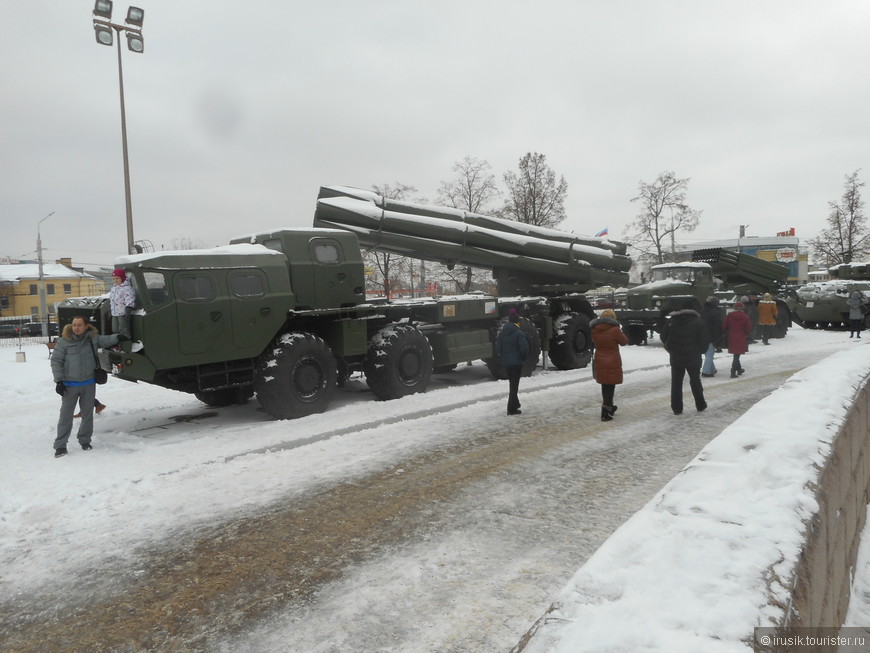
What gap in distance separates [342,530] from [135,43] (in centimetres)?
1652

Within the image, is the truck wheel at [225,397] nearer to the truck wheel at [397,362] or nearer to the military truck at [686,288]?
the truck wheel at [397,362]

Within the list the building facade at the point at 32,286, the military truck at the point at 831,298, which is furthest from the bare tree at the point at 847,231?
the building facade at the point at 32,286

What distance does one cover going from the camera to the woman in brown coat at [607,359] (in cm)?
822

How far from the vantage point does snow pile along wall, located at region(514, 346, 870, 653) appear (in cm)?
185

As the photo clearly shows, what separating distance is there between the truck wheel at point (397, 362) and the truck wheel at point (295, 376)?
0.97 meters

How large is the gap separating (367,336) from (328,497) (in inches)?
202

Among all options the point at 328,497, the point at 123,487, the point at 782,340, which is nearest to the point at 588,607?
the point at 328,497

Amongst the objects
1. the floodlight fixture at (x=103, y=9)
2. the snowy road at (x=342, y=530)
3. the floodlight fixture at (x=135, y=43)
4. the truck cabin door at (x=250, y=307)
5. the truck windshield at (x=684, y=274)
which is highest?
the floodlight fixture at (x=103, y=9)

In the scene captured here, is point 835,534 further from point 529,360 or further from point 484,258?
point 484,258

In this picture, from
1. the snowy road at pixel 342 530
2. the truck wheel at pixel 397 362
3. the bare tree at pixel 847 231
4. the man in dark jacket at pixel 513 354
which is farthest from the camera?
the bare tree at pixel 847 231

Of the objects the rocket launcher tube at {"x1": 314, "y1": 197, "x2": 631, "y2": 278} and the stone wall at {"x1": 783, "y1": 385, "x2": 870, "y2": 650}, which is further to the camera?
the rocket launcher tube at {"x1": 314, "y1": 197, "x2": 631, "y2": 278}

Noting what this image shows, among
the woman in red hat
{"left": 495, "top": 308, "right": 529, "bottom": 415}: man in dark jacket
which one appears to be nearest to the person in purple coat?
{"left": 495, "top": 308, "right": 529, "bottom": 415}: man in dark jacket

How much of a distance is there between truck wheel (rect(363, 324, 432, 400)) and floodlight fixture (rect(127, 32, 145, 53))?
11.9 metres

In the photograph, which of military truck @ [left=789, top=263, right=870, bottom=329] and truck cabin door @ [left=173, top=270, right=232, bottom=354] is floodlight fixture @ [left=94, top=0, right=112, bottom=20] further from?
military truck @ [left=789, top=263, right=870, bottom=329]
